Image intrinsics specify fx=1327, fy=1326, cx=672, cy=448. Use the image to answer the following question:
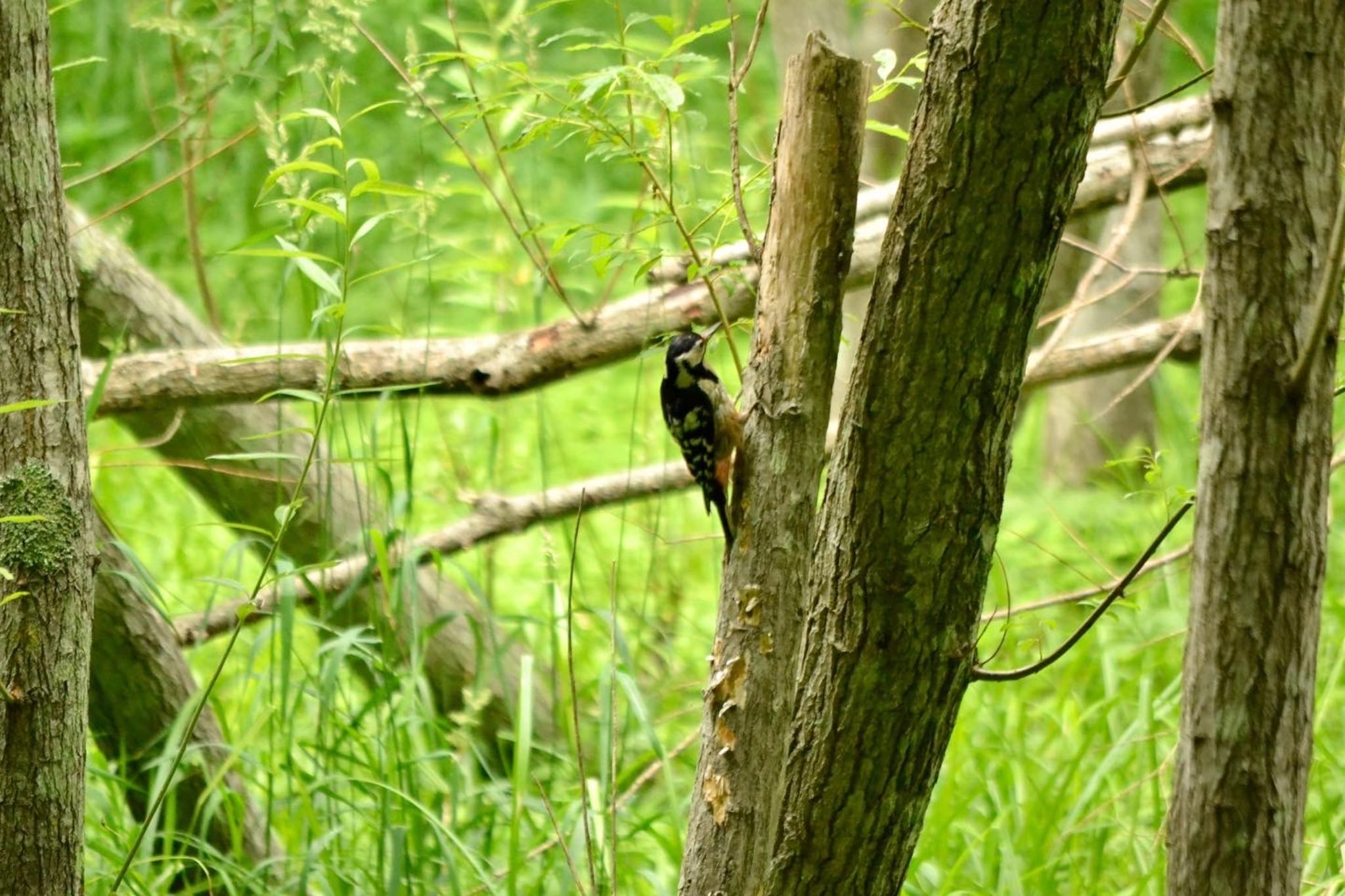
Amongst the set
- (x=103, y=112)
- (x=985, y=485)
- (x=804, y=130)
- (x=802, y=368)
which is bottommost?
(x=985, y=485)

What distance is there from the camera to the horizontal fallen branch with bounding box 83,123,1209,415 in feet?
10.5

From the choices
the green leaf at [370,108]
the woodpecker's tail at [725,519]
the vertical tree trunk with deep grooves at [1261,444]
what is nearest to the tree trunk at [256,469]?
the woodpecker's tail at [725,519]

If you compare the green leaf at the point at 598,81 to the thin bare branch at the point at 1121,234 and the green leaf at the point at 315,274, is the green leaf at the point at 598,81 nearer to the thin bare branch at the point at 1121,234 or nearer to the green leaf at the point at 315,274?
the green leaf at the point at 315,274

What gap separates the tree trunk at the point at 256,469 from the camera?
11.2 feet

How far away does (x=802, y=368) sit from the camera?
2.02m

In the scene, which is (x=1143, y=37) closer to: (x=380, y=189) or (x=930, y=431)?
(x=930, y=431)

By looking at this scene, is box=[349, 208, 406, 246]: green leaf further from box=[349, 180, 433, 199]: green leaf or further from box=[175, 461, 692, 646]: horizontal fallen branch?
box=[175, 461, 692, 646]: horizontal fallen branch

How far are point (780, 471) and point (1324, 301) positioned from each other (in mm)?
782

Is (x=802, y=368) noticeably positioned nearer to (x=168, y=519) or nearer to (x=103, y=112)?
(x=168, y=519)

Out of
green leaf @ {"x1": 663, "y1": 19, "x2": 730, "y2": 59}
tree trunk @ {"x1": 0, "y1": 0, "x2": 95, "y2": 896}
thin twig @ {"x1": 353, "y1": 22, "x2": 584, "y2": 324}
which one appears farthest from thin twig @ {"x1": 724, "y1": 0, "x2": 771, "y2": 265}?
tree trunk @ {"x1": 0, "y1": 0, "x2": 95, "y2": 896}

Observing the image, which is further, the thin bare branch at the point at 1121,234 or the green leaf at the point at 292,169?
the thin bare branch at the point at 1121,234

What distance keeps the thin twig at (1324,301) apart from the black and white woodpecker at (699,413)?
89 cm

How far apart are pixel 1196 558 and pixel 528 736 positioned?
131 centimetres

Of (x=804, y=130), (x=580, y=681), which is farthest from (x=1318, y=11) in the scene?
(x=580, y=681)
